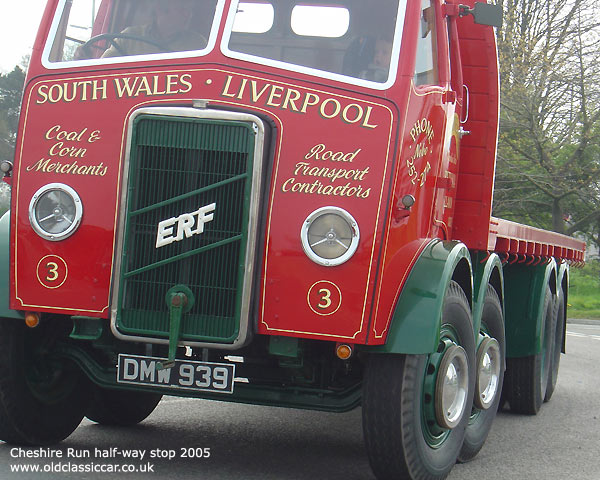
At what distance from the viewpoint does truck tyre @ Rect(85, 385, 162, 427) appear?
21.8 feet

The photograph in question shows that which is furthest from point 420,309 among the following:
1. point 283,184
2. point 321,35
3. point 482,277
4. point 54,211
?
point 54,211

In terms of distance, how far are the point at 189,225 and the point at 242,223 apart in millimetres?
273

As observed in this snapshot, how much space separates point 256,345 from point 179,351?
0.42m

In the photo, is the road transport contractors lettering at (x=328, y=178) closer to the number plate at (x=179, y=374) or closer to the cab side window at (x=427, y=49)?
the cab side window at (x=427, y=49)

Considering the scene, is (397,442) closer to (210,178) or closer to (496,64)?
(210,178)

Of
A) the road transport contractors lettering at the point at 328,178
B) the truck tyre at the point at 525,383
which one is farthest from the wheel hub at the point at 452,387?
the truck tyre at the point at 525,383

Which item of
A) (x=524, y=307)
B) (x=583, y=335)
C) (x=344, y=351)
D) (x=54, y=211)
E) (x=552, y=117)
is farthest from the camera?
(x=552, y=117)

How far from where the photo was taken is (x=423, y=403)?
5.39 metres

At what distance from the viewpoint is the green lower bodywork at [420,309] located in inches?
199

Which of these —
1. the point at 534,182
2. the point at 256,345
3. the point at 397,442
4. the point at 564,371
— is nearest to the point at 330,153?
the point at 256,345

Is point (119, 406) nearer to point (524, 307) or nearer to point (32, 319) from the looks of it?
point (32, 319)

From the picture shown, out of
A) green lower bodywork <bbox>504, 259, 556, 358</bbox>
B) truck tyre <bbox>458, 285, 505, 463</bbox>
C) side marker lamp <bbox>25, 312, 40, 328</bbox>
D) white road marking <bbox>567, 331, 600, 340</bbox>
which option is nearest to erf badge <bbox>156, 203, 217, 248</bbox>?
side marker lamp <bbox>25, 312, 40, 328</bbox>

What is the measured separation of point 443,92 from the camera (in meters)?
6.05

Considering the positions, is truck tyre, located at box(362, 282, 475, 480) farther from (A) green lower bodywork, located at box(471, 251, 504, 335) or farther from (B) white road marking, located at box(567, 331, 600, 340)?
(B) white road marking, located at box(567, 331, 600, 340)
